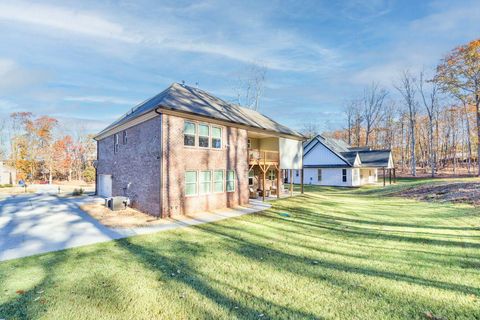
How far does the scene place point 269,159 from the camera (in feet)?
57.5

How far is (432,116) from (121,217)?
4990 centimetres

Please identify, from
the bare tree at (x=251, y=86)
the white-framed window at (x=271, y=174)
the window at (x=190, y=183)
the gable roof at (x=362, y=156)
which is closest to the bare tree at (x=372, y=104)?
the gable roof at (x=362, y=156)

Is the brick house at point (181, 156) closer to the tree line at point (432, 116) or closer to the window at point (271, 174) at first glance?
the window at point (271, 174)

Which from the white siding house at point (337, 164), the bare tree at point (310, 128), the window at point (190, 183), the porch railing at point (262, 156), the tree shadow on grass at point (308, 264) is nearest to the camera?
the tree shadow on grass at point (308, 264)

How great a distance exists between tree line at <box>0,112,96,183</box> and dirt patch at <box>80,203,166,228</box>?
24246 mm

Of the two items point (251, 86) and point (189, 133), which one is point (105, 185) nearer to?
point (189, 133)

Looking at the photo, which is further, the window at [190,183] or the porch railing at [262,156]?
the porch railing at [262,156]

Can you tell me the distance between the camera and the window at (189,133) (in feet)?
39.5

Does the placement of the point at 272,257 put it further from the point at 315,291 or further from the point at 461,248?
the point at 461,248

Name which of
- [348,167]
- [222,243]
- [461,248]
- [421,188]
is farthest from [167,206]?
[348,167]

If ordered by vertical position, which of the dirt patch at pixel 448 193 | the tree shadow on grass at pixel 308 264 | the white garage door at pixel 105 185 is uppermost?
the white garage door at pixel 105 185

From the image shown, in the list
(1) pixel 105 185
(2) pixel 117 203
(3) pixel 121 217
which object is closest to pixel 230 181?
(3) pixel 121 217

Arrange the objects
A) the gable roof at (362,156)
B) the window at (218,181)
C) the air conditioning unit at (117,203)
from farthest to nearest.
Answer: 1. the gable roof at (362,156)
2. the window at (218,181)
3. the air conditioning unit at (117,203)

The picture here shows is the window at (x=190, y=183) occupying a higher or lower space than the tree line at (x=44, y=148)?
lower
